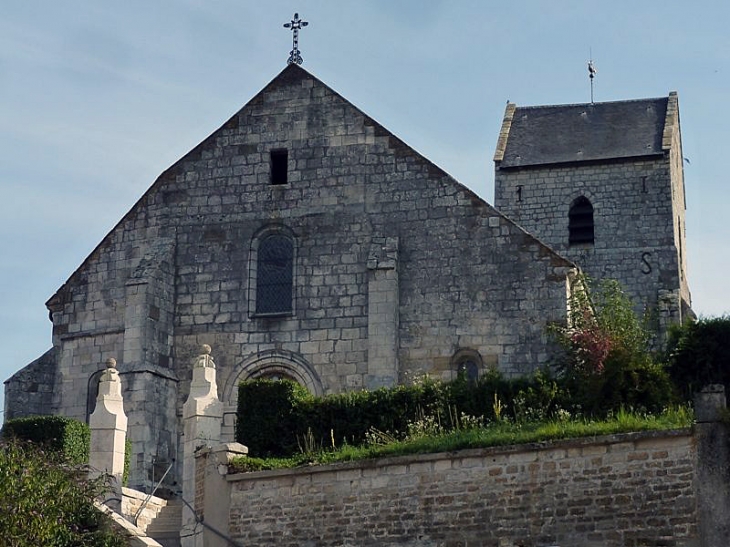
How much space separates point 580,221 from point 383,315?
41.4ft

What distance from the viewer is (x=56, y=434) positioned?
2781cm

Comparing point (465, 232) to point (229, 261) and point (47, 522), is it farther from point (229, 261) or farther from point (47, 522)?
point (47, 522)

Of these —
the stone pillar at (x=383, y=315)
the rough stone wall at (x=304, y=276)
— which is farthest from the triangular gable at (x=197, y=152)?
the stone pillar at (x=383, y=315)

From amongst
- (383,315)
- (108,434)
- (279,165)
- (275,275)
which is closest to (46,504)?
(108,434)

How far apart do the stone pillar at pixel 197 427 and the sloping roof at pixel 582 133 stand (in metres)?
17.1

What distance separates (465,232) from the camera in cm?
3095

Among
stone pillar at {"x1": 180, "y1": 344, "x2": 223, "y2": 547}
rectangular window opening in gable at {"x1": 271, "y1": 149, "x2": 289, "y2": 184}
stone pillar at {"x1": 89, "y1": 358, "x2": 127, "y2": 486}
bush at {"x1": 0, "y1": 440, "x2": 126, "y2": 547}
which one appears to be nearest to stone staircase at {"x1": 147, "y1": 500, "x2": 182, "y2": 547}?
stone pillar at {"x1": 180, "y1": 344, "x2": 223, "y2": 547}

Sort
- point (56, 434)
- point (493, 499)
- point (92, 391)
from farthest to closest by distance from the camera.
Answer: point (92, 391)
point (56, 434)
point (493, 499)

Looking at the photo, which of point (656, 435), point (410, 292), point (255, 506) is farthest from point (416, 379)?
point (656, 435)

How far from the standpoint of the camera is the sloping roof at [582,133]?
42.2 meters

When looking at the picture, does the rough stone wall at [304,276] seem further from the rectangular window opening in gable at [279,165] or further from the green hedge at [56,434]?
the green hedge at [56,434]

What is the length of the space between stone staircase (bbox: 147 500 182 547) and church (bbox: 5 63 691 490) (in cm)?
247

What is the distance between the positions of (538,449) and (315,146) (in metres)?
11.4

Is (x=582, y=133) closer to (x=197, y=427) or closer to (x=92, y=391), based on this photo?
(x=92, y=391)
